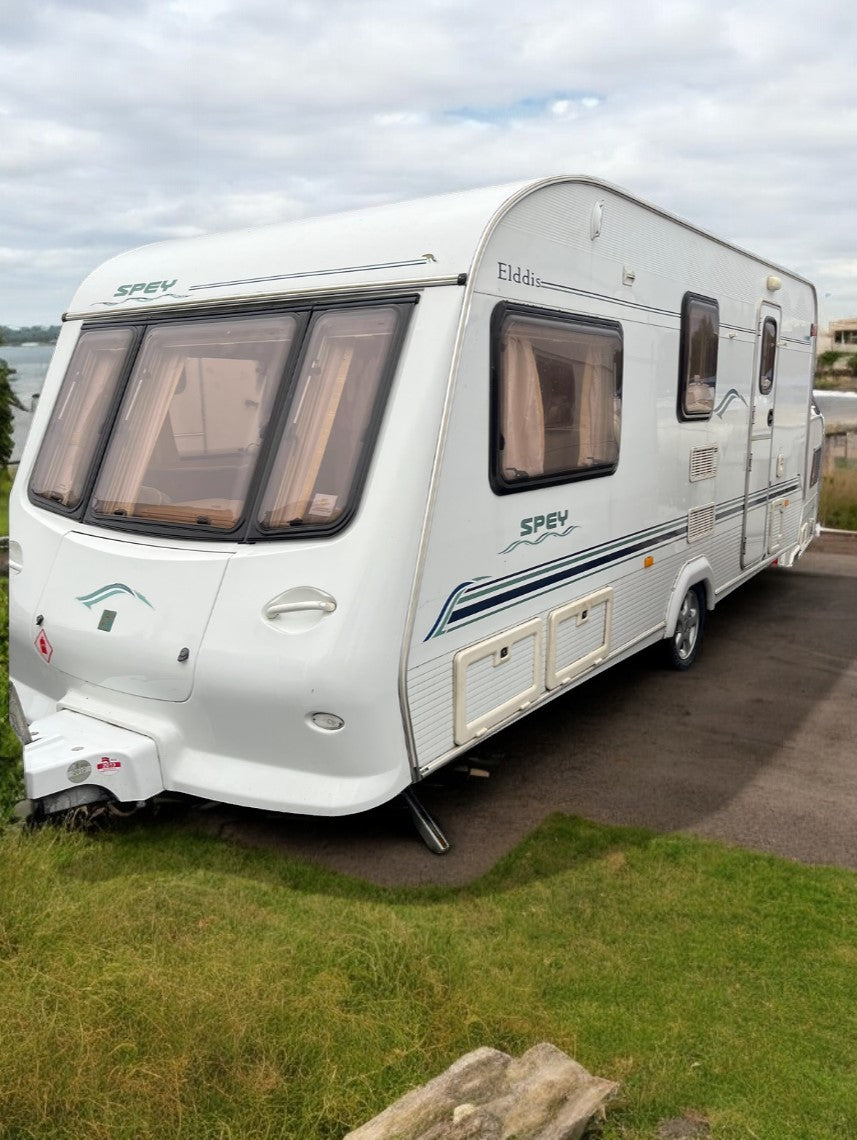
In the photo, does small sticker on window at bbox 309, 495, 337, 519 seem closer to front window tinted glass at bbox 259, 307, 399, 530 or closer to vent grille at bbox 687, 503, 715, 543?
front window tinted glass at bbox 259, 307, 399, 530

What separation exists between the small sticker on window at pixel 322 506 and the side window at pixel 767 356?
15.5 feet

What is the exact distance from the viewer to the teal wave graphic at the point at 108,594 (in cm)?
402

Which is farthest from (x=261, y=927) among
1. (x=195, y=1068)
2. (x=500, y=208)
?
(x=500, y=208)

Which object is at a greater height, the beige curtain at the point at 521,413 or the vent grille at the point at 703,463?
the beige curtain at the point at 521,413

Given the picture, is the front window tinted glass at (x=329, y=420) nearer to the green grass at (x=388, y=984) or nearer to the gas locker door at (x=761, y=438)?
the green grass at (x=388, y=984)

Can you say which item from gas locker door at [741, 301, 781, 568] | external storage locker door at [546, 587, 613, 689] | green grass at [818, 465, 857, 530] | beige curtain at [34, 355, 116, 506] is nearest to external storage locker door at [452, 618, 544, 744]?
external storage locker door at [546, 587, 613, 689]

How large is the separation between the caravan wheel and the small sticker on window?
328 cm

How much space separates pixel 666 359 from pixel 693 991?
3.63m

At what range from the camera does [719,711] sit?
600 cm

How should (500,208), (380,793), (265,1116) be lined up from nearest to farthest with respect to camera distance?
(265,1116) → (380,793) → (500,208)

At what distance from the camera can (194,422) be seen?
4332mm

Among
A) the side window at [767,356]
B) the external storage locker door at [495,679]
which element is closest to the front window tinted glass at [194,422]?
the external storage locker door at [495,679]

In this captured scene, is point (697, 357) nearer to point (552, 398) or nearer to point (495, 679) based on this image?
point (552, 398)

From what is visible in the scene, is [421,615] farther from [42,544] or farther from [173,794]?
[42,544]
